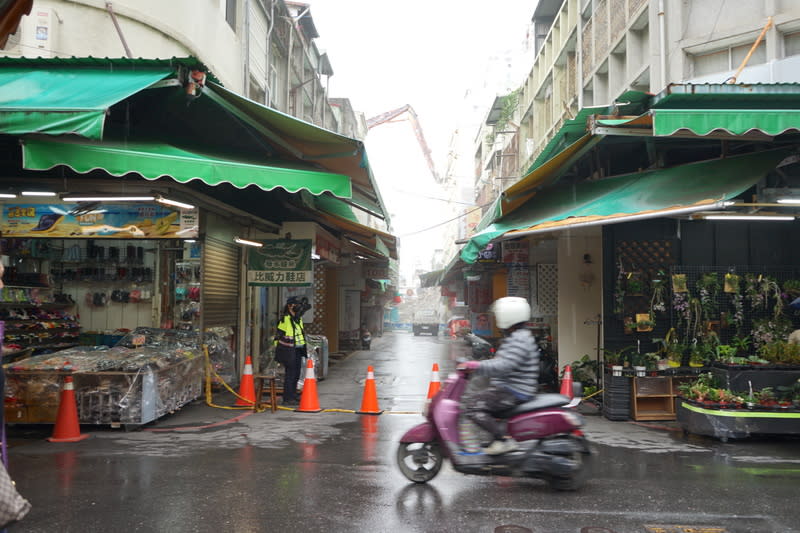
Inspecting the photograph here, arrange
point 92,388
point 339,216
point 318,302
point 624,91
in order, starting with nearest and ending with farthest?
point 92,388, point 339,216, point 624,91, point 318,302

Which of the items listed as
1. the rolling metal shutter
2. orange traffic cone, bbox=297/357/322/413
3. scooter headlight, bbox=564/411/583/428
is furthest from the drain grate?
the rolling metal shutter

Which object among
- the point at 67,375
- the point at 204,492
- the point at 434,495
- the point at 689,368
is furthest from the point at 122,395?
the point at 689,368

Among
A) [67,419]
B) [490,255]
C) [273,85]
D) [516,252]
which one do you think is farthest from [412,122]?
[67,419]

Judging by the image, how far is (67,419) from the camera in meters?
8.50

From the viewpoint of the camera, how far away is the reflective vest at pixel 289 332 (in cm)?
1174

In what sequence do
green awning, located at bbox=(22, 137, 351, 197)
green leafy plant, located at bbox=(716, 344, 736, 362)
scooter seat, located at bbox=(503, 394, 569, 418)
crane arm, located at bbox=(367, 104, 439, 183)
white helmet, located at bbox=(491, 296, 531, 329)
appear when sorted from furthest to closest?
crane arm, located at bbox=(367, 104, 439, 183), green leafy plant, located at bbox=(716, 344, 736, 362), green awning, located at bbox=(22, 137, 351, 197), white helmet, located at bbox=(491, 296, 531, 329), scooter seat, located at bbox=(503, 394, 569, 418)

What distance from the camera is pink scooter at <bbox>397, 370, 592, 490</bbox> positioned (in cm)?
602

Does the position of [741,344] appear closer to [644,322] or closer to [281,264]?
[644,322]

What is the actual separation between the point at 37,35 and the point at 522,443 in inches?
458

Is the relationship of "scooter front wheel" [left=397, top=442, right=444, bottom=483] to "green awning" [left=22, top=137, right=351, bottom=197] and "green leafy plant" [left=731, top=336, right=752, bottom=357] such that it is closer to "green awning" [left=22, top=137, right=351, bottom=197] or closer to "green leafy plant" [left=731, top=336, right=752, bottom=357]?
"green awning" [left=22, top=137, right=351, bottom=197]

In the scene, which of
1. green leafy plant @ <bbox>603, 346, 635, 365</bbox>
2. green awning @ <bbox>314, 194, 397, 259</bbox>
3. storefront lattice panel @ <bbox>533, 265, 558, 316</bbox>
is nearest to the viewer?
green leafy plant @ <bbox>603, 346, 635, 365</bbox>

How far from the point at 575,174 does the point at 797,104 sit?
15.7 feet

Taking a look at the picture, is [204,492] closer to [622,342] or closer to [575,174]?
[622,342]

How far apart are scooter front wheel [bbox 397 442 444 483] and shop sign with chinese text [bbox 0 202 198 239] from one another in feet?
18.9
